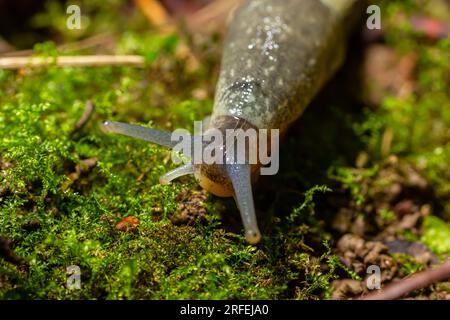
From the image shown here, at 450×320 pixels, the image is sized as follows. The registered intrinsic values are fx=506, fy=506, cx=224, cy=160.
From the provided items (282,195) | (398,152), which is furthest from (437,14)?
(282,195)

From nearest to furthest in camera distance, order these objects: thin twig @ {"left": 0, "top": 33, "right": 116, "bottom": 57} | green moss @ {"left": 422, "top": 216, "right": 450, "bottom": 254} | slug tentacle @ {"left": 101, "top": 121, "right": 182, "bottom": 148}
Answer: slug tentacle @ {"left": 101, "top": 121, "right": 182, "bottom": 148} < green moss @ {"left": 422, "top": 216, "right": 450, "bottom": 254} < thin twig @ {"left": 0, "top": 33, "right": 116, "bottom": 57}

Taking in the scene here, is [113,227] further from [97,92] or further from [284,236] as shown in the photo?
[97,92]

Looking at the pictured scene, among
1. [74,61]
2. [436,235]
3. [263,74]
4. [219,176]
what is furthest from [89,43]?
[436,235]

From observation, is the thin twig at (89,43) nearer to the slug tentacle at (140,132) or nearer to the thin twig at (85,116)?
the thin twig at (85,116)

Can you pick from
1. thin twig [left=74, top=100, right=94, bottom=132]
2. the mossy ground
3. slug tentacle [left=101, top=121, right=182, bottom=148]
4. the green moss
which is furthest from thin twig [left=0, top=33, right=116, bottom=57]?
the green moss

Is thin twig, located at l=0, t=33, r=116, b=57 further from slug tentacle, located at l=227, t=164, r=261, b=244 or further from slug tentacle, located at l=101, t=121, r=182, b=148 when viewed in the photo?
slug tentacle, located at l=227, t=164, r=261, b=244

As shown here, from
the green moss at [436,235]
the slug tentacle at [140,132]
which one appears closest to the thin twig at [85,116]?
the slug tentacle at [140,132]
